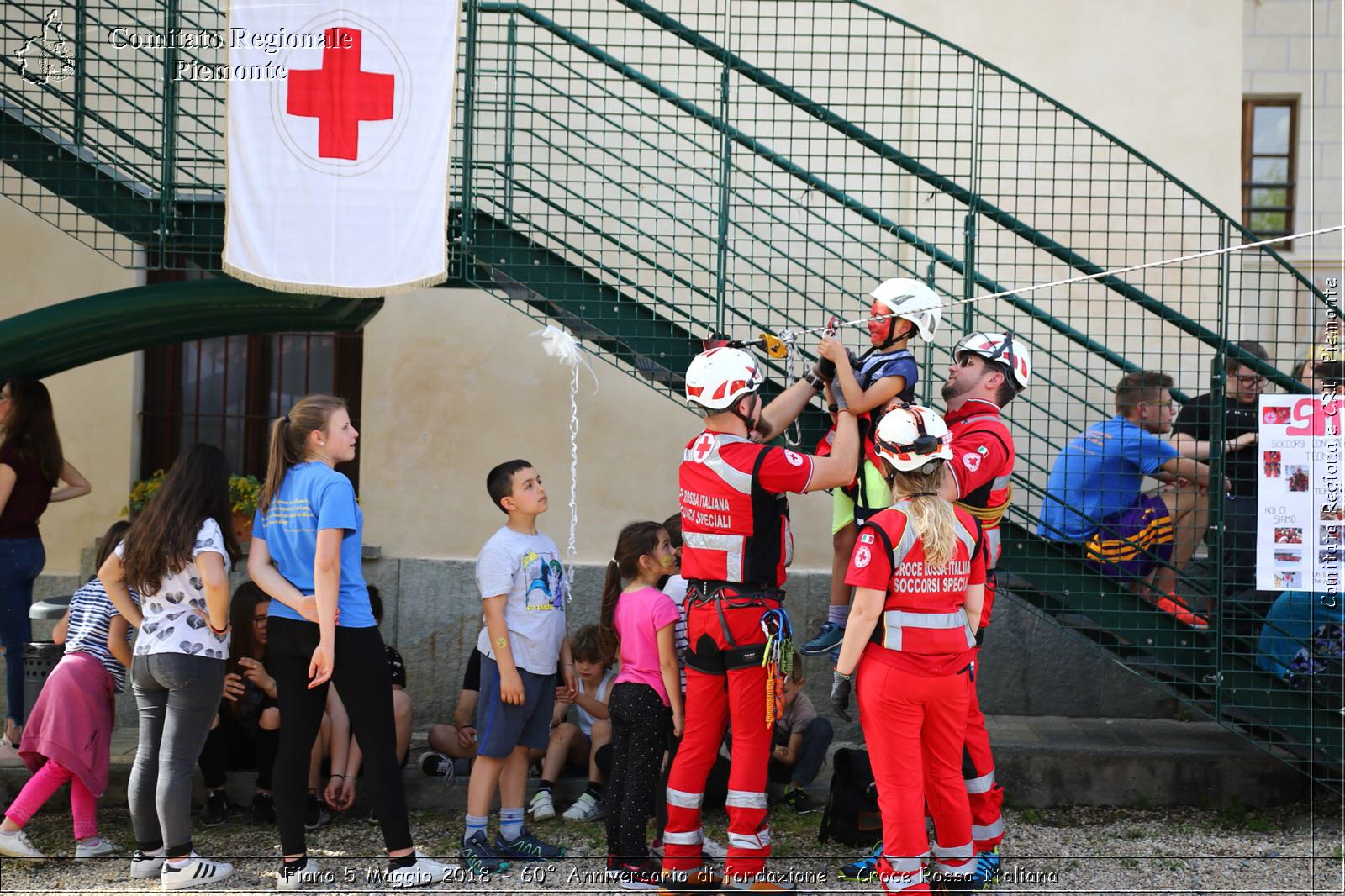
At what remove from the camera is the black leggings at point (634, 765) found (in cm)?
516

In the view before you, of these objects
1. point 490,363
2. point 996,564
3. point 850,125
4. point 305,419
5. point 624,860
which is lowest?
point 624,860

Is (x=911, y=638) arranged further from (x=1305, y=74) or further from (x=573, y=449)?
(x=1305, y=74)

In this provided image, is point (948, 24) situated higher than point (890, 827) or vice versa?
point (948, 24)

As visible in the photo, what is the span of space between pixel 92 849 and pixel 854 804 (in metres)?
3.30

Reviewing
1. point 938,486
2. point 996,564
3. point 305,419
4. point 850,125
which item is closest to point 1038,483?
point 996,564

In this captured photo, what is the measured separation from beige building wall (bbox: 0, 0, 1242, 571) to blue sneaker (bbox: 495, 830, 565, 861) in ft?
8.06

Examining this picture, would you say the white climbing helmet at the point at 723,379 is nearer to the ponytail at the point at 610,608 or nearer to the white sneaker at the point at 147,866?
the ponytail at the point at 610,608

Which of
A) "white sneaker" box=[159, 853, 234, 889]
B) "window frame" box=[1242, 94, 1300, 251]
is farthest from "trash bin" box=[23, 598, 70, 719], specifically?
"window frame" box=[1242, 94, 1300, 251]

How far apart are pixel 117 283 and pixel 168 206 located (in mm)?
2023

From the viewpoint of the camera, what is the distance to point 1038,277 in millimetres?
7355

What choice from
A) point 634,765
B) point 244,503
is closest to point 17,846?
point 244,503

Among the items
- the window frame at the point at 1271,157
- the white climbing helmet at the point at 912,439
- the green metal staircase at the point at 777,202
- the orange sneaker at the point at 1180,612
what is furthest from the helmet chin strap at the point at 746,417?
the window frame at the point at 1271,157

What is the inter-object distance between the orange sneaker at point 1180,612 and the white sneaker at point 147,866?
4.51 meters

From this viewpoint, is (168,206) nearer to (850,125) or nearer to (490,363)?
(490,363)
